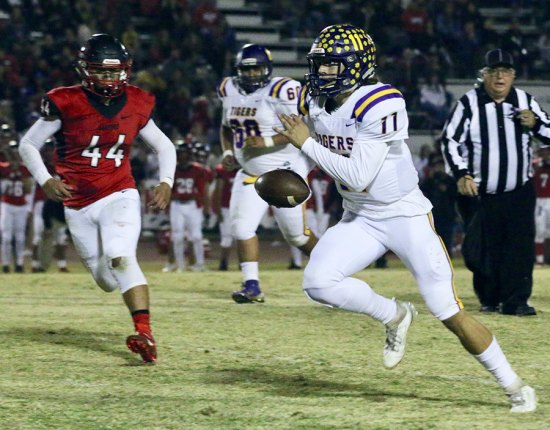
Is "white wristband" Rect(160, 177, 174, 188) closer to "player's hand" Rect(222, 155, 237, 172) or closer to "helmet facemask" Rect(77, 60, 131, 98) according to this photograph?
"helmet facemask" Rect(77, 60, 131, 98)

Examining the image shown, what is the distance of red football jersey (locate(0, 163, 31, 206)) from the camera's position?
14492 millimetres

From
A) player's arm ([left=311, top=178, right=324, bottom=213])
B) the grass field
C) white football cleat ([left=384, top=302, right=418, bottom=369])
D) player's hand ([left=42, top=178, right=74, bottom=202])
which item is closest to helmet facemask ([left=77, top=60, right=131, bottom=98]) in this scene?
player's hand ([left=42, top=178, right=74, bottom=202])

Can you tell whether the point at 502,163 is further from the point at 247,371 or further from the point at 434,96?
the point at 434,96

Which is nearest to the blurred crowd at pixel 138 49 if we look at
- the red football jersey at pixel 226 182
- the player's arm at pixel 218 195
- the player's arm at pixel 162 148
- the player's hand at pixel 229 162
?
the player's arm at pixel 218 195

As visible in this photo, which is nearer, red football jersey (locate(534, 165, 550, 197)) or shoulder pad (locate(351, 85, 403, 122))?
shoulder pad (locate(351, 85, 403, 122))

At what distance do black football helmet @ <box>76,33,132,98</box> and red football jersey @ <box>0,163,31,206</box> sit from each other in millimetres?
8504

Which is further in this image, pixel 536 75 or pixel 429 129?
pixel 536 75

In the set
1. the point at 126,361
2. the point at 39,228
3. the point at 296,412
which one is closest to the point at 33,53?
the point at 39,228

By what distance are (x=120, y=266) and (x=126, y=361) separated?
1.62 ft

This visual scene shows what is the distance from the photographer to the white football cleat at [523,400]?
15.6 feet

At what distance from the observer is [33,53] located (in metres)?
18.0

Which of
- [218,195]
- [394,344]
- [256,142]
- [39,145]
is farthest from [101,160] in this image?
[218,195]

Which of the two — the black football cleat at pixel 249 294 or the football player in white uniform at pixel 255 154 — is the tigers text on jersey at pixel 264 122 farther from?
Result: the black football cleat at pixel 249 294

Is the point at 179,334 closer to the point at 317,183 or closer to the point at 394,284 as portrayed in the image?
the point at 394,284
